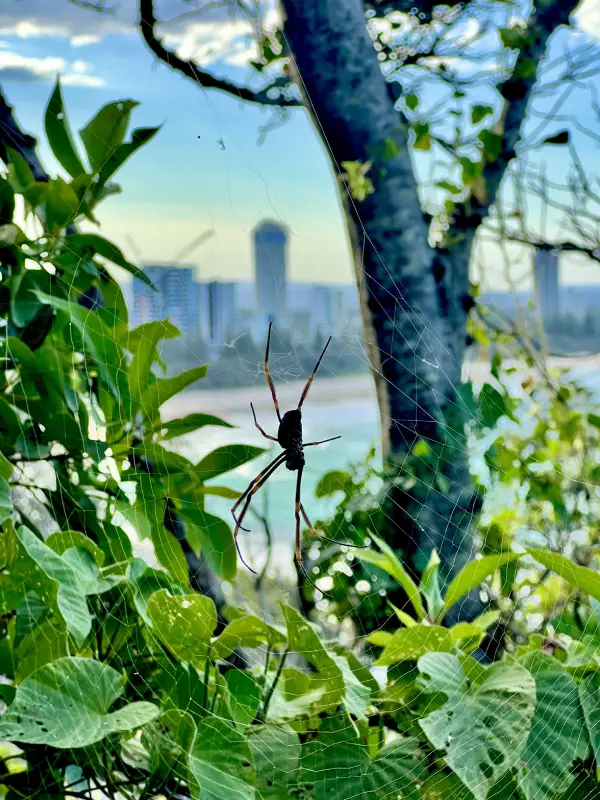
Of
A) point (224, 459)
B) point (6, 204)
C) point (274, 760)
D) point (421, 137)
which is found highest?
point (421, 137)

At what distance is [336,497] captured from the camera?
1.18 feet

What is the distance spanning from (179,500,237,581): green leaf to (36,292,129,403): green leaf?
6cm

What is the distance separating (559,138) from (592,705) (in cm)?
71

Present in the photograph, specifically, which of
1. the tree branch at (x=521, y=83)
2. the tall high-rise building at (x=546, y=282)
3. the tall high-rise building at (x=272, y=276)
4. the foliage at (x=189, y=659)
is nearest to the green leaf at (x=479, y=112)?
the tree branch at (x=521, y=83)

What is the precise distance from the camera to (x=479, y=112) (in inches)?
34.1

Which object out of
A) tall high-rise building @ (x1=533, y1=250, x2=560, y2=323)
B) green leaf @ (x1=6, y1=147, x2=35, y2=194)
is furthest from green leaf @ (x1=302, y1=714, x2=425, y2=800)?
tall high-rise building @ (x1=533, y1=250, x2=560, y2=323)

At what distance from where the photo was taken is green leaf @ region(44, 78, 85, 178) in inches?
15.7

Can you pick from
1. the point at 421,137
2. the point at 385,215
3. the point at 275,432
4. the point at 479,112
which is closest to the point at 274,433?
the point at 275,432

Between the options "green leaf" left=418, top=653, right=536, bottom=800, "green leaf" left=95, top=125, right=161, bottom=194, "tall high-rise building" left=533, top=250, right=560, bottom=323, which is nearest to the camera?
"green leaf" left=418, top=653, right=536, bottom=800

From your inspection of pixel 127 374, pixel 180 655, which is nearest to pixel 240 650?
pixel 180 655

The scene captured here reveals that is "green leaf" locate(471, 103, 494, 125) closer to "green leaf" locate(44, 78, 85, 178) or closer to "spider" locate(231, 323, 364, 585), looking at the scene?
"green leaf" locate(44, 78, 85, 178)

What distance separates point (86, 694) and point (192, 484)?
0.30ft

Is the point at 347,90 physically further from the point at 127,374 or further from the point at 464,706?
the point at 464,706

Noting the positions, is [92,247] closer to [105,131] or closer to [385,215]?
[105,131]
